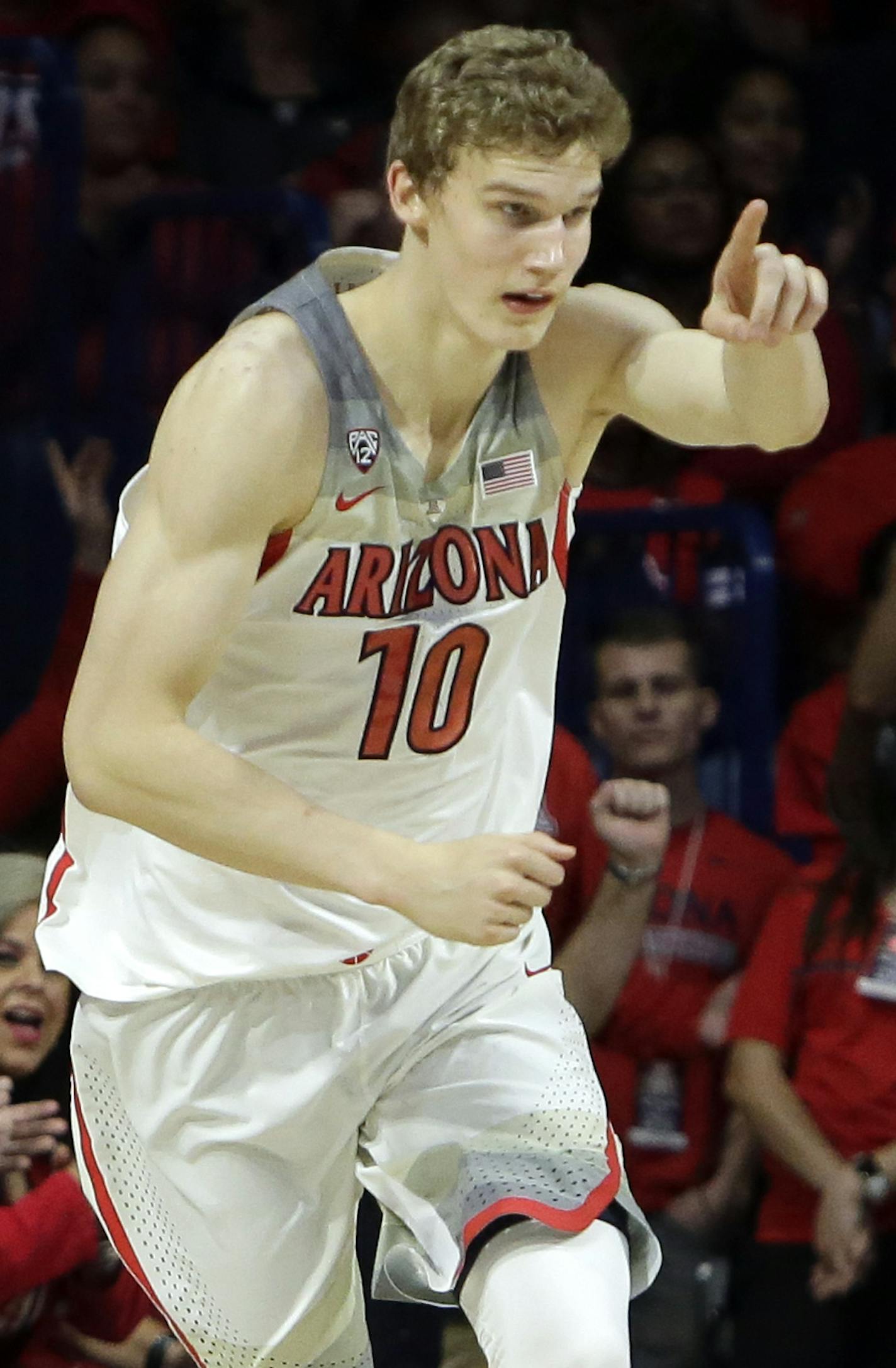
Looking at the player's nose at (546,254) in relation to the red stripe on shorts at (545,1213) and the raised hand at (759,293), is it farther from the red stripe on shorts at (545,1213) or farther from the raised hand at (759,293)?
the red stripe on shorts at (545,1213)

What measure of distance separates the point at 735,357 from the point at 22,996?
1.91m

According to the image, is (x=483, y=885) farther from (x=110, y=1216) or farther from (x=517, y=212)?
(x=110, y=1216)

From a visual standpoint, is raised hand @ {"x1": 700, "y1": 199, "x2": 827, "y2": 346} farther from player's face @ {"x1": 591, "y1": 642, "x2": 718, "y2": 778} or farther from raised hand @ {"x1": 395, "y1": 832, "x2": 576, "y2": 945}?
player's face @ {"x1": 591, "y1": 642, "x2": 718, "y2": 778}

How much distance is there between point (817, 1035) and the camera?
380cm

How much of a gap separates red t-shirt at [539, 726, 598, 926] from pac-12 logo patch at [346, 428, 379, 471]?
1732mm

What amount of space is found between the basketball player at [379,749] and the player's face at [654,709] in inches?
56.1

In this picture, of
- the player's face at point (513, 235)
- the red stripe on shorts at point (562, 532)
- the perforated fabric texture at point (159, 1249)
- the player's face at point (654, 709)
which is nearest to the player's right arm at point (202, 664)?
the player's face at point (513, 235)

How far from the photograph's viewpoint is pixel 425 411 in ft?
7.78

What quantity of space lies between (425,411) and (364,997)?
0.69 m

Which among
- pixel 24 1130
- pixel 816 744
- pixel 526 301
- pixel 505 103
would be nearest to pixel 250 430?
pixel 526 301

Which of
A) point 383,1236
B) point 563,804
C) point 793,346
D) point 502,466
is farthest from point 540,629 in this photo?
point 563,804

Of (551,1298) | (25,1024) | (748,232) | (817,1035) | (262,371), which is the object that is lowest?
(25,1024)

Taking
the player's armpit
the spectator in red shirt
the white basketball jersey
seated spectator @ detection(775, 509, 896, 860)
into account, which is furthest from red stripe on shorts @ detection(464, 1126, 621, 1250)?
the spectator in red shirt

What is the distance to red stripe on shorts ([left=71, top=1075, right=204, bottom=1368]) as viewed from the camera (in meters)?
2.62
